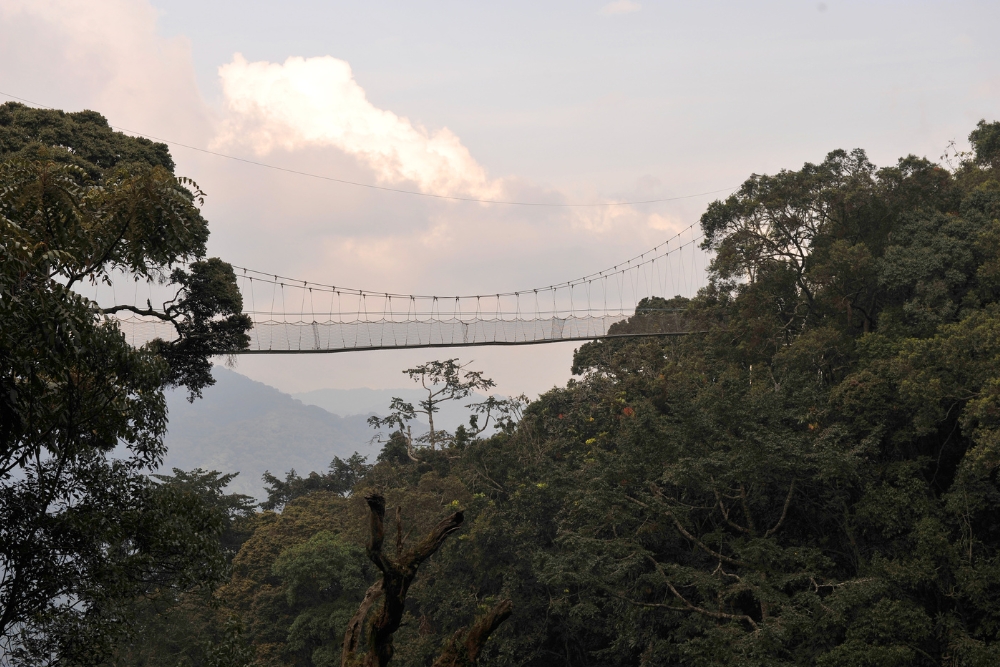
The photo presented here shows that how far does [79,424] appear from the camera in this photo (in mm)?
5953

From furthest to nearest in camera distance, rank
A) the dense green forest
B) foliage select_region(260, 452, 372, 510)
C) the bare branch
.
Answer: foliage select_region(260, 452, 372, 510) → the bare branch → the dense green forest

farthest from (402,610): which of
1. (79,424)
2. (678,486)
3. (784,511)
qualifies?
(678,486)

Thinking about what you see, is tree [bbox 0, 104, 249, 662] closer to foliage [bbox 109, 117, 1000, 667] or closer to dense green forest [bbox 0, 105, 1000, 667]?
dense green forest [bbox 0, 105, 1000, 667]

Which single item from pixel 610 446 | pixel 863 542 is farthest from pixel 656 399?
pixel 863 542

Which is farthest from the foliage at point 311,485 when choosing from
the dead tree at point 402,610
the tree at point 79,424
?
the dead tree at point 402,610

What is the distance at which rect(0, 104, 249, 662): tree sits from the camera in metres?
5.11

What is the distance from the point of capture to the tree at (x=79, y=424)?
5.11 m

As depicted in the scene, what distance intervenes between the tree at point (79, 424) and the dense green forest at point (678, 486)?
0.03 meters

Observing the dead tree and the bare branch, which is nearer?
the dead tree

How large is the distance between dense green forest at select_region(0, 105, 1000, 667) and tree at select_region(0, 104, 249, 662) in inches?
1.0

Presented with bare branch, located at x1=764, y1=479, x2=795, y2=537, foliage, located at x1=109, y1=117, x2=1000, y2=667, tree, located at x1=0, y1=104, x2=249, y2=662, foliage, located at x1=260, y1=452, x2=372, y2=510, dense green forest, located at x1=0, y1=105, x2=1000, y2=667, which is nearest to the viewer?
tree, located at x1=0, y1=104, x2=249, y2=662

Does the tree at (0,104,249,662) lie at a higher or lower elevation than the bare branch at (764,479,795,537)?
higher

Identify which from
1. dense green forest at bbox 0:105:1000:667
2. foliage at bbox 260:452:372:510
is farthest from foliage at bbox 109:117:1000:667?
foliage at bbox 260:452:372:510

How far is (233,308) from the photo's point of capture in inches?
564
